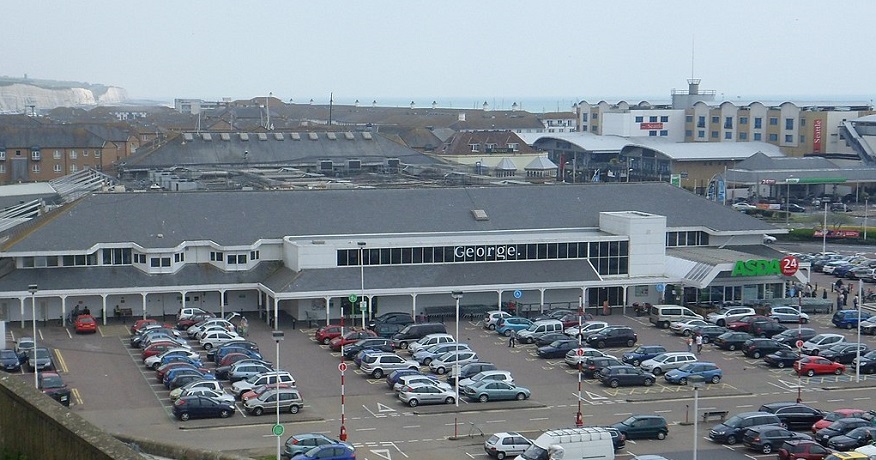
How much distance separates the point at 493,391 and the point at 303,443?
25.6ft

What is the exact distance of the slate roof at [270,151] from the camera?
275 ft

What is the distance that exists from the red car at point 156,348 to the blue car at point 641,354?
14.0m

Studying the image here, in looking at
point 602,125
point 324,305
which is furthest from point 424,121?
point 324,305

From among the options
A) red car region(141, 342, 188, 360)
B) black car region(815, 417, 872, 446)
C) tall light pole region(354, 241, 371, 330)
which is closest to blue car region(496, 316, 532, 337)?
tall light pole region(354, 241, 371, 330)

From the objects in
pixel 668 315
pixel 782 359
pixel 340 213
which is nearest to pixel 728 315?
pixel 668 315

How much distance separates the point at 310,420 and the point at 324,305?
1390 centimetres

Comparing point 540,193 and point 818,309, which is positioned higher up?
point 540,193

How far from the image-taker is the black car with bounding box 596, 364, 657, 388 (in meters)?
35.8

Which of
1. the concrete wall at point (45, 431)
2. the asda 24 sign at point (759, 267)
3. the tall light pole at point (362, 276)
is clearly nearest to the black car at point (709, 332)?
the asda 24 sign at point (759, 267)

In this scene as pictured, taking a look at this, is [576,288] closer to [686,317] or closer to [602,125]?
[686,317]

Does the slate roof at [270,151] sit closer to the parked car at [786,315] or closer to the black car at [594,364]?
the parked car at [786,315]

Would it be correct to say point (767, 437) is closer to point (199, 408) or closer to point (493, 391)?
point (493, 391)

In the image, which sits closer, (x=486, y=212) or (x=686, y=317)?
(x=686, y=317)

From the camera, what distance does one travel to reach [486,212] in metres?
52.0
